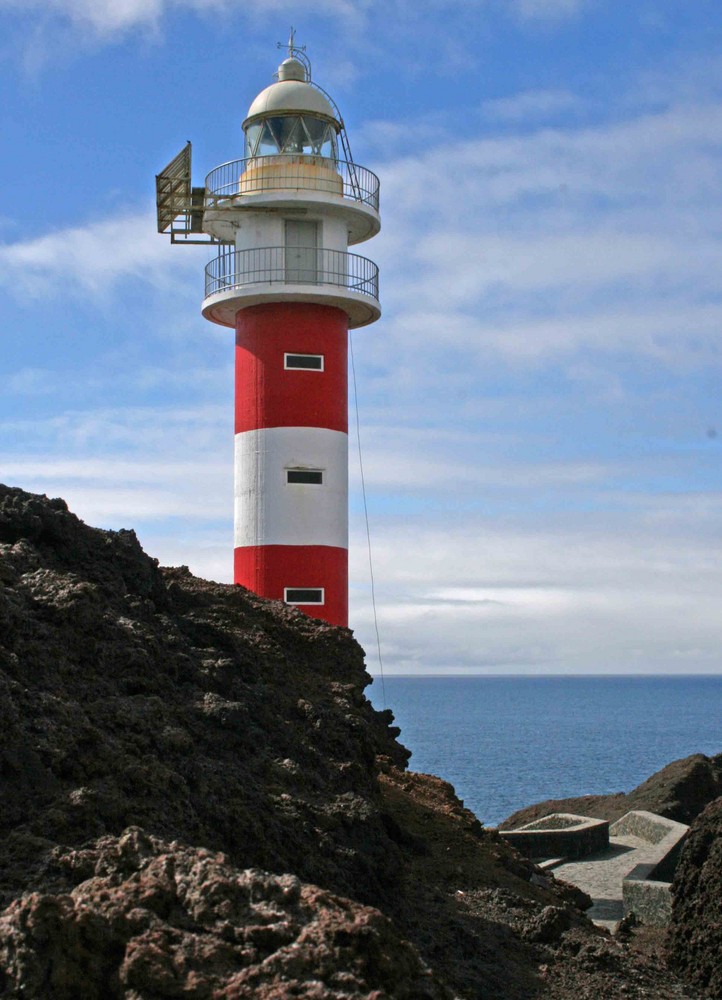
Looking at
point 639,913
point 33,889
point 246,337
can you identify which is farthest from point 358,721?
point 246,337

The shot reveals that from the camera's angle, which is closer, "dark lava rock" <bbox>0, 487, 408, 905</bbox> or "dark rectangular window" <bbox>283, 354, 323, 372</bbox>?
"dark lava rock" <bbox>0, 487, 408, 905</bbox>

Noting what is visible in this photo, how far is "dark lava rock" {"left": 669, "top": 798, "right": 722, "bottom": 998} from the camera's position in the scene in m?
9.24

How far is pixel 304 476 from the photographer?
21.0m

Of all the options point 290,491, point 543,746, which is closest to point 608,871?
point 290,491

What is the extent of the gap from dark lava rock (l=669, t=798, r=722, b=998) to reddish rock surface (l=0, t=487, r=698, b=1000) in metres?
0.53

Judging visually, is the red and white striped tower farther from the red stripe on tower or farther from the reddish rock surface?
the reddish rock surface

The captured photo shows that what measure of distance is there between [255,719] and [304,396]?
45.5 feet

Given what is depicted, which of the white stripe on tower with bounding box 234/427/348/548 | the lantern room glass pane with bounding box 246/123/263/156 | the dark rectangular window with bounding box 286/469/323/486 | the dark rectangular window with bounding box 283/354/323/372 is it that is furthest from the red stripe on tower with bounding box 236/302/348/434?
the lantern room glass pane with bounding box 246/123/263/156

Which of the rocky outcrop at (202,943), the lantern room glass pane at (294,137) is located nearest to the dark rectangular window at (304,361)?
the lantern room glass pane at (294,137)

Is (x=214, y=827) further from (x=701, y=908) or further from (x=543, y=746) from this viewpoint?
(x=543, y=746)

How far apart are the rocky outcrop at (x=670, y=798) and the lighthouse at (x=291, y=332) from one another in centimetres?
484

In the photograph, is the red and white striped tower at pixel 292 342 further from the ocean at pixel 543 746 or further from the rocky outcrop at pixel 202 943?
the ocean at pixel 543 746

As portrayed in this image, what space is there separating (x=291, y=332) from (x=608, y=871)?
1050 centimetres

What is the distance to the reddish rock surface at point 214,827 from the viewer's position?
172 inches
